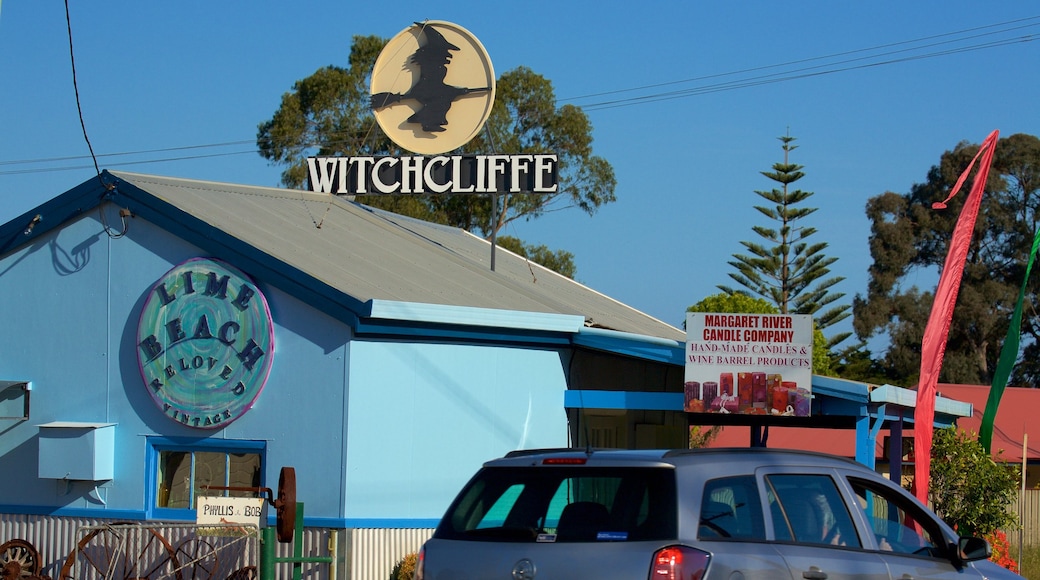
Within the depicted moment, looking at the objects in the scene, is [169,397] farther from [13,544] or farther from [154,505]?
[13,544]

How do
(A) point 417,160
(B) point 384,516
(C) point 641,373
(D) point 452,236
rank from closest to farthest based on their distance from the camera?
(B) point 384,516
(C) point 641,373
(A) point 417,160
(D) point 452,236

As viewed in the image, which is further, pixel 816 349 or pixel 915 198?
pixel 915 198

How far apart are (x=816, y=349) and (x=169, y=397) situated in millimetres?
38006

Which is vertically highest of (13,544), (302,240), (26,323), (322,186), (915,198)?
(915,198)

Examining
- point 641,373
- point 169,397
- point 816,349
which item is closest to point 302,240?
point 169,397

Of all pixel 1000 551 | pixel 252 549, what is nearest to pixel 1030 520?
pixel 1000 551

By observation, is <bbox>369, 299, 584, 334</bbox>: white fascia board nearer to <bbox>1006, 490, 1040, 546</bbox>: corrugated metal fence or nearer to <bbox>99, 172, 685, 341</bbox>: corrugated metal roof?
<bbox>99, 172, 685, 341</bbox>: corrugated metal roof

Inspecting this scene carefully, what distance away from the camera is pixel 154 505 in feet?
42.5

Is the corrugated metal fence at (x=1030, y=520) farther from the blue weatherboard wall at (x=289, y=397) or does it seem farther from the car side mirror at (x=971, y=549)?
the car side mirror at (x=971, y=549)

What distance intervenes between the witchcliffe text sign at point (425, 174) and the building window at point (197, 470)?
5164 mm

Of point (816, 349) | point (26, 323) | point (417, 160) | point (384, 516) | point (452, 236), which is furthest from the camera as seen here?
point (816, 349)

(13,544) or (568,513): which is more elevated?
(568,513)

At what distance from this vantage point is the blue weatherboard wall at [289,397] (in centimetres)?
1232

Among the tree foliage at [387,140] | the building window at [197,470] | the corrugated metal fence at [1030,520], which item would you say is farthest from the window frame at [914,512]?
the tree foliage at [387,140]
